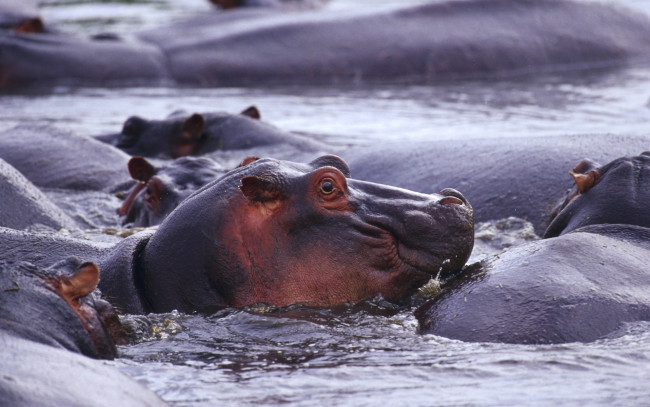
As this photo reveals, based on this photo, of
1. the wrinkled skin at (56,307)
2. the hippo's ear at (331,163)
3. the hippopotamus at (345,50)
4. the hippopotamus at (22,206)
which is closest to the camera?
the wrinkled skin at (56,307)

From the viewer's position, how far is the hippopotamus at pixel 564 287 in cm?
396

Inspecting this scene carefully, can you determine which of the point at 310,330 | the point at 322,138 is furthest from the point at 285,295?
the point at 322,138

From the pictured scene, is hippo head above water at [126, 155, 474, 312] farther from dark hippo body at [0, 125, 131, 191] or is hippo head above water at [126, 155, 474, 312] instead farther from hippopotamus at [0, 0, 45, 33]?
hippopotamus at [0, 0, 45, 33]

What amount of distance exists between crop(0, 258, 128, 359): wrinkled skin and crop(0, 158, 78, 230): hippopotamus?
214cm

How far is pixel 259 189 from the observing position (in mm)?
4344

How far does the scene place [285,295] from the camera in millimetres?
4383

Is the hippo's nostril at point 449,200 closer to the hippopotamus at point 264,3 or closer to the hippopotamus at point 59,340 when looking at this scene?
the hippopotamus at point 59,340

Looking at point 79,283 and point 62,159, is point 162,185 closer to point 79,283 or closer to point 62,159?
point 62,159

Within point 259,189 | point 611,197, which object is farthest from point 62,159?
point 611,197

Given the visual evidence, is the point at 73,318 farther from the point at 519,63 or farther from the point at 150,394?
the point at 519,63

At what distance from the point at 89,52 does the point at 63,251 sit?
25.3 ft

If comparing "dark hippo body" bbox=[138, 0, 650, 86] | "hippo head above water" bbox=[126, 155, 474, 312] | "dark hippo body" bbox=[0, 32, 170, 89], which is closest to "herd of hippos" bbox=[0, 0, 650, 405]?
"hippo head above water" bbox=[126, 155, 474, 312]

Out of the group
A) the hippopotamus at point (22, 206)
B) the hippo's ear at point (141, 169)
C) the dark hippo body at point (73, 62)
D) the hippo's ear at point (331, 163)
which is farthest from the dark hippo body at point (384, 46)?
the hippo's ear at point (331, 163)

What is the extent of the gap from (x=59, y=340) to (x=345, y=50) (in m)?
8.84
